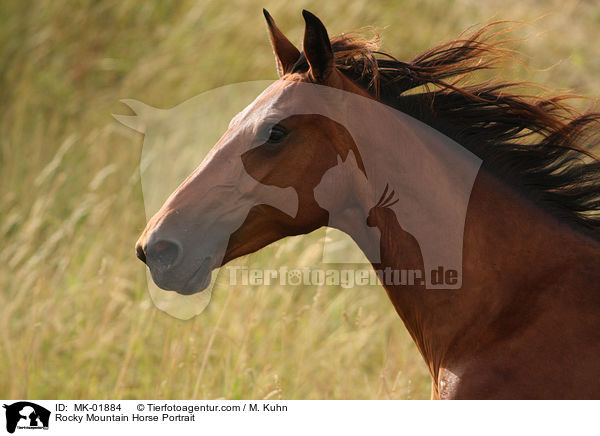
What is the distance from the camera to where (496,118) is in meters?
2.51

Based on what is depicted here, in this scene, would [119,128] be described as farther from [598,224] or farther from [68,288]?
[598,224]

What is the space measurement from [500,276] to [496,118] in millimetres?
656

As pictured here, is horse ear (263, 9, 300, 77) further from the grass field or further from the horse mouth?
the grass field

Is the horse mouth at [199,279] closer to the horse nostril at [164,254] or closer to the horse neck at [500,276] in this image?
the horse nostril at [164,254]

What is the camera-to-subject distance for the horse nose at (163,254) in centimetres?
224

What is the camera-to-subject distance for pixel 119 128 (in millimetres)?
6520

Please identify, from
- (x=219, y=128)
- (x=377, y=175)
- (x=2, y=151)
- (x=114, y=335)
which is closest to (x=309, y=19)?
(x=377, y=175)

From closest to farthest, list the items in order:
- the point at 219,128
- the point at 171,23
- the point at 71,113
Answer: the point at 219,128
the point at 71,113
the point at 171,23

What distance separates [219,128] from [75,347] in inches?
107
